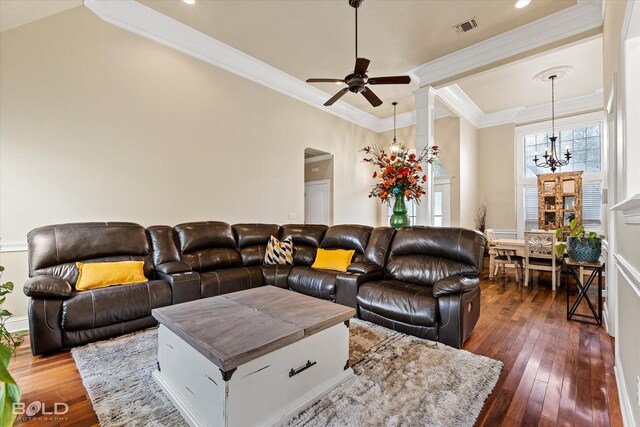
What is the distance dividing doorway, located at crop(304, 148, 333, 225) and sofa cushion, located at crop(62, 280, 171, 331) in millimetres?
3959

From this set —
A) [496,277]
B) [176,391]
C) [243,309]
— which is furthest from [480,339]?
[496,277]

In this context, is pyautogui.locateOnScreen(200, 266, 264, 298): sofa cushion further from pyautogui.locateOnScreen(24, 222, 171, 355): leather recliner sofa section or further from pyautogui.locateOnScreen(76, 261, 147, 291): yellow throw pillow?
pyautogui.locateOnScreen(76, 261, 147, 291): yellow throw pillow

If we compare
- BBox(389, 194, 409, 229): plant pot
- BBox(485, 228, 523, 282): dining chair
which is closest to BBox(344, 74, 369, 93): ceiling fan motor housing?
BBox(389, 194, 409, 229): plant pot

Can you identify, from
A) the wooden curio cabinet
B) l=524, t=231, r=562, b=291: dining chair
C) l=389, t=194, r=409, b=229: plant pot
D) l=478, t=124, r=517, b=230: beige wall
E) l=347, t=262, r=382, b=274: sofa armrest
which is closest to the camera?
l=347, t=262, r=382, b=274: sofa armrest

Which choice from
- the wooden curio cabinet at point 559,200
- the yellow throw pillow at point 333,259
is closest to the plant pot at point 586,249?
the yellow throw pillow at point 333,259

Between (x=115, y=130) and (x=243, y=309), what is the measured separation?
2.79 metres

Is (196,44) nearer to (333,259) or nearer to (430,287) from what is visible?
(333,259)

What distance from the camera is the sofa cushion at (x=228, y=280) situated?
126 inches

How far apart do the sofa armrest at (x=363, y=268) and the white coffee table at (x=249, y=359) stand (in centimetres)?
107

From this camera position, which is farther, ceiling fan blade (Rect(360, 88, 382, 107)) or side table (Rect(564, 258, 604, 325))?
ceiling fan blade (Rect(360, 88, 382, 107))

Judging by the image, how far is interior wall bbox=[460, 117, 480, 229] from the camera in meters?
6.30

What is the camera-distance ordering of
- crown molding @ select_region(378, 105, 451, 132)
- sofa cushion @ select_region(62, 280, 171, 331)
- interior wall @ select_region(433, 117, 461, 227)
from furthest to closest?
1. crown molding @ select_region(378, 105, 451, 132)
2. interior wall @ select_region(433, 117, 461, 227)
3. sofa cushion @ select_region(62, 280, 171, 331)

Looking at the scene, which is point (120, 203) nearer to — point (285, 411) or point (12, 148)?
point (12, 148)
